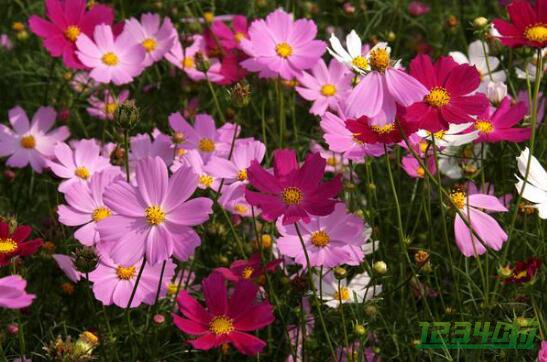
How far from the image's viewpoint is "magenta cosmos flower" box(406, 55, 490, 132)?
1.07 metres

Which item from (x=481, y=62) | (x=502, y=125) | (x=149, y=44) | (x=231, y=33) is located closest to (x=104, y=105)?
(x=149, y=44)

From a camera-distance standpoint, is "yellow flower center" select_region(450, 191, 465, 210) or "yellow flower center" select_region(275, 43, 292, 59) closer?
"yellow flower center" select_region(450, 191, 465, 210)

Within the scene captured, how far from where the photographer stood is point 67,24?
1.71m

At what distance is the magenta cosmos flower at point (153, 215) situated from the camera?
109 centimetres

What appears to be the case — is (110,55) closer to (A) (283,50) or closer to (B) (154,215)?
(A) (283,50)

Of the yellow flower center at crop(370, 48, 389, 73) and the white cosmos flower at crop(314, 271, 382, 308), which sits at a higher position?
the yellow flower center at crop(370, 48, 389, 73)

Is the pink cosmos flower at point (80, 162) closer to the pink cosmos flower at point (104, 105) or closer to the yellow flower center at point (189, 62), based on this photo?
the pink cosmos flower at point (104, 105)

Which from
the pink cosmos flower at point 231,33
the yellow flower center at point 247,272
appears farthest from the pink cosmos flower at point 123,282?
the pink cosmos flower at point 231,33

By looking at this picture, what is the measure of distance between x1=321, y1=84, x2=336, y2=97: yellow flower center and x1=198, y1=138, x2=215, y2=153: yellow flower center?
270mm

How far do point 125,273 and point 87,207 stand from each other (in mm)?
158

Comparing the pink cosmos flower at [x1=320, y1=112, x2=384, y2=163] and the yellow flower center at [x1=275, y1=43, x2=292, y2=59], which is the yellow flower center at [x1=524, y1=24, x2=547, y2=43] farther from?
the yellow flower center at [x1=275, y1=43, x2=292, y2=59]

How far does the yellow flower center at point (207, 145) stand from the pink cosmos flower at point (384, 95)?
55cm

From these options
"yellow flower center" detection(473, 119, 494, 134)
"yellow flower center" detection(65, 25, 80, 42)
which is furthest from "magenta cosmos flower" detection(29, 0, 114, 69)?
"yellow flower center" detection(473, 119, 494, 134)

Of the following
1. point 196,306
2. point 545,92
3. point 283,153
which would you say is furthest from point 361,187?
point 196,306
